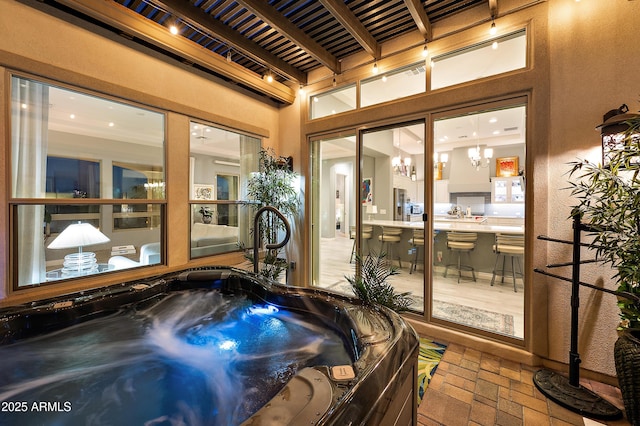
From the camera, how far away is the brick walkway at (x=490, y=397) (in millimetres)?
1702

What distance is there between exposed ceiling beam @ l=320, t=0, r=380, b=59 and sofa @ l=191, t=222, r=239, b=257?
2.77 meters

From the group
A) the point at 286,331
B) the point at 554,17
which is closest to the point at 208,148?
the point at 286,331

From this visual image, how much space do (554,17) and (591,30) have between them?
0.30 metres

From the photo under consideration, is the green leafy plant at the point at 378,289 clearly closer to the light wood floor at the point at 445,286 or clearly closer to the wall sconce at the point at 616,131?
the light wood floor at the point at 445,286

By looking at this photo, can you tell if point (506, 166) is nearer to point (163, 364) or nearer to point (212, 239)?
point (212, 239)

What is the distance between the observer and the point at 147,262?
2.94 metres

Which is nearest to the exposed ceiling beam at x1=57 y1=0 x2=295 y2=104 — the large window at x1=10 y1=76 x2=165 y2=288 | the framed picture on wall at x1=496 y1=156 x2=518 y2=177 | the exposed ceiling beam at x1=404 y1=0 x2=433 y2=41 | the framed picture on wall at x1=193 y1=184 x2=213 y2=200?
the large window at x1=10 y1=76 x2=165 y2=288

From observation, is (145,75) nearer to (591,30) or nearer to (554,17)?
(554,17)

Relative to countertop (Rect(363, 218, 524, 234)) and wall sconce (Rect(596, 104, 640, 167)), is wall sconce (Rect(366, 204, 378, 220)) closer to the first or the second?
countertop (Rect(363, 218, 524, 234))

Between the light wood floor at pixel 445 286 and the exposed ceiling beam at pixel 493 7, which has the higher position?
the exposed ceiling beam at pixel 493 7

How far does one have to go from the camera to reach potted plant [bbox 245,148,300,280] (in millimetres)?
3691

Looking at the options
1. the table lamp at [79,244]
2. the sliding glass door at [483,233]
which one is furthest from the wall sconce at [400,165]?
the table lamp at [79,244]

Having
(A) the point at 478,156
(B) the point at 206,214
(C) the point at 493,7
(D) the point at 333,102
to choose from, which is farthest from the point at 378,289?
(A) the point at 478,156

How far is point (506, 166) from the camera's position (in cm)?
675
